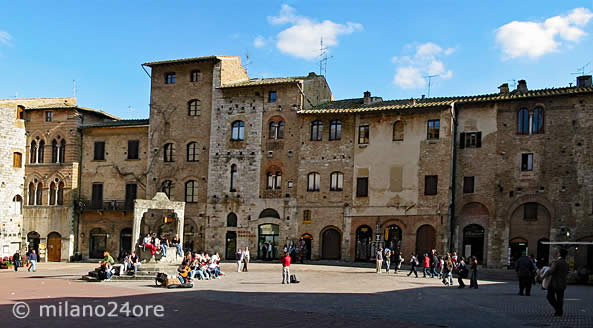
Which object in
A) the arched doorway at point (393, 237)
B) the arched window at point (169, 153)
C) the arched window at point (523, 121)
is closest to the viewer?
the arched window at point (523, 121)

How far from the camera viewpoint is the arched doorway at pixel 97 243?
45.0m

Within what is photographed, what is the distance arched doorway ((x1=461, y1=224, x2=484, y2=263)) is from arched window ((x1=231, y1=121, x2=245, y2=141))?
15.8m

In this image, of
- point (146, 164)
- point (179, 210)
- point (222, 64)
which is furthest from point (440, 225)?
point (146, 164)

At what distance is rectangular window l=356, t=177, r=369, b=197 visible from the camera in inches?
1537

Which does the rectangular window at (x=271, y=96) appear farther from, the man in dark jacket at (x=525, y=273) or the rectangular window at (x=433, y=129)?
the man in dark jacket at (x=525, y=273)

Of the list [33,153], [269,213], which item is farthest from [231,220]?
[33,153]

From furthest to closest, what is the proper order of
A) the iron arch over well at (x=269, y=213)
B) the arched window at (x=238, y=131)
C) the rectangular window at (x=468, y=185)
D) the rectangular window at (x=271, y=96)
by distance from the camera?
the arched window at (x=238, y=131), the rectangular window at (x=271, y=96), the iron arch over well at (x=269, y=213), the rectangular window at (x=468, y=185)

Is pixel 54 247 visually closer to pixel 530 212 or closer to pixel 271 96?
pixel 271 96

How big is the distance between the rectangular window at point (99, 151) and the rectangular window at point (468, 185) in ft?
83.0

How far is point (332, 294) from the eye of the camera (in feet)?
69.6

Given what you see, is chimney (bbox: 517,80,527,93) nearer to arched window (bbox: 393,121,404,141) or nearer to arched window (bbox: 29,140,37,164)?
arched window (bbox: 393,121,404,141)

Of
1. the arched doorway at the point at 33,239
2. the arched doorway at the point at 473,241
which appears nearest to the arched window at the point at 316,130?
the arched doorway at the point at 473,241

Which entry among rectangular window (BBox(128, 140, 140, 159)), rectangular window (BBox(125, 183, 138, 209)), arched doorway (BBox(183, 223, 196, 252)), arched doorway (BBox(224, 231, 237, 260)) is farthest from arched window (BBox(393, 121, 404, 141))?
rectangular window (BBox(125, 183, 138, 209))

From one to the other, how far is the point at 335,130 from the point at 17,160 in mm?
23559
